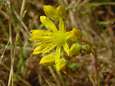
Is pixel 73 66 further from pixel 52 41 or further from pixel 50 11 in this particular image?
pixel 50 11

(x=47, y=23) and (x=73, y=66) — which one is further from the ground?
(x=47, y=23)

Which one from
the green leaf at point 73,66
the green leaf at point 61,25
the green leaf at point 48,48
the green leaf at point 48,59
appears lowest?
the green leaf at point 73,66

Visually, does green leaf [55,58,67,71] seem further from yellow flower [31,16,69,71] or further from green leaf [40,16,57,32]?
green leaf [40,16,57,32]

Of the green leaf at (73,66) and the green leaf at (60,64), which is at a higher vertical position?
the green leaf at (60,64)

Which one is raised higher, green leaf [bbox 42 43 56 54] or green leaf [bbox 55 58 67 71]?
green leaf [bbox 42 43 56 54]

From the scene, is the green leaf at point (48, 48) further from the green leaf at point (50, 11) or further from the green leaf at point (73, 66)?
the green leaf at point (73, 66)

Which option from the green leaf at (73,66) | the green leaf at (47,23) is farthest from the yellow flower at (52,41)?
the green leaf at (73,66)

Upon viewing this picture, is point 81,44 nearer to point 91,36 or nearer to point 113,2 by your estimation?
point 91,36

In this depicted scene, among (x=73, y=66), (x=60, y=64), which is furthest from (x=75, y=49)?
(x=73, y=66)

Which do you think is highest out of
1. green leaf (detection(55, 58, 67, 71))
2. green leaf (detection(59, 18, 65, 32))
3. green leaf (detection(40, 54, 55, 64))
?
green leaf (detection(59, 18, 65, 32))

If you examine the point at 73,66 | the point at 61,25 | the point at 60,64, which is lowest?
the point at 73,66

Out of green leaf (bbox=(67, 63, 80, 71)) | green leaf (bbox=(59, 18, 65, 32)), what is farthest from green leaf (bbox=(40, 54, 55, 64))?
green leaf (bbox=(67, 63, 80, 71))

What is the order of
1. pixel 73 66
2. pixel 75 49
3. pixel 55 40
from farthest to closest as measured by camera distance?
pixel 73 66 < pixel 55 40 < pixel 75 49
